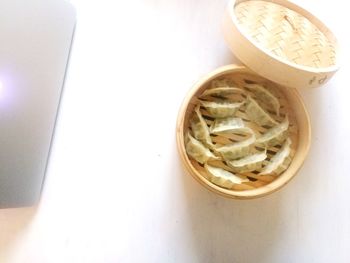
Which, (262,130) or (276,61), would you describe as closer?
(276,61)

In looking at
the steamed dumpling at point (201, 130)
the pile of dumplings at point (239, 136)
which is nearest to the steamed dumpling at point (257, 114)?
the pile of dumplings at point (239, 136)

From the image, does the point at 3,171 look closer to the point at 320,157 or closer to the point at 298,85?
the point at 298,85

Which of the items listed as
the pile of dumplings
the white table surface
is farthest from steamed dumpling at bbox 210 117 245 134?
the white table surface

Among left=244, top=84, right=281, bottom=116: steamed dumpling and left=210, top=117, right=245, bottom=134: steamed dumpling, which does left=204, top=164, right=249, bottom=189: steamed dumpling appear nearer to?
left=210, top=117, right=245, bottom=134: steamed dumpling

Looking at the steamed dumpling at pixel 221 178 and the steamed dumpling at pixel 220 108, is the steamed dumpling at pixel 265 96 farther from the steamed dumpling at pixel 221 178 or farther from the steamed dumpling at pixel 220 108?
the steamed dumpling at pixel 221 178

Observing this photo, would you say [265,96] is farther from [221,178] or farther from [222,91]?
[221,178]

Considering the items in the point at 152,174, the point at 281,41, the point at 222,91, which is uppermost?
the point at 281,41

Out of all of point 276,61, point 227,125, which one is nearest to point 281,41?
point 276,61
